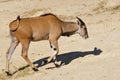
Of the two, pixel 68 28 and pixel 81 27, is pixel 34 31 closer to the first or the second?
pixel 68 28

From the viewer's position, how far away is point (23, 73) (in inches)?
534

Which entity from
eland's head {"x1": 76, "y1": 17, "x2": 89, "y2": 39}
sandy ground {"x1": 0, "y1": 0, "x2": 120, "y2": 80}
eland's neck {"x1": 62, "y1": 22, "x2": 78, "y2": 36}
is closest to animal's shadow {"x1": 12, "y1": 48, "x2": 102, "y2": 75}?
sandy ground {"x1": 0, "y1": 0, "x2": 120, "y2": 80}

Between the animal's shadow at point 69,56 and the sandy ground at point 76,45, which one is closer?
the sandy ground at point 76,45

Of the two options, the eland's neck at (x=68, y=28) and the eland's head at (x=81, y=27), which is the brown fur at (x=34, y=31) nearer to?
the eland's neck at (x=68, y=28)

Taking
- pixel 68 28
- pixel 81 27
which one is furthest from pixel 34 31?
pixel 81 27

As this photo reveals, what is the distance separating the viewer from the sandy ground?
12914mm

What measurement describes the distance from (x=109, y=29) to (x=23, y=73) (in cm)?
605

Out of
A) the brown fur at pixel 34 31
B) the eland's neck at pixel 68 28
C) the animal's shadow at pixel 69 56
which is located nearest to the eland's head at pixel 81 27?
the eland's neck at pixel 68 28

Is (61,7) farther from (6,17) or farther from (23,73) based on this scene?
(23,73)

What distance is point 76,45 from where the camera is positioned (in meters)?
16.5

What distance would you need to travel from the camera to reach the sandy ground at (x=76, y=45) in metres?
12.9

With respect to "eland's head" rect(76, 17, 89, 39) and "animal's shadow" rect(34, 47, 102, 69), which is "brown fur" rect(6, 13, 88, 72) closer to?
"eland's head" rect(76, 17, 89, 39)

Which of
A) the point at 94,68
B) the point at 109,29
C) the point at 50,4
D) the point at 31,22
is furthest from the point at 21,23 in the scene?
the point at 50,4

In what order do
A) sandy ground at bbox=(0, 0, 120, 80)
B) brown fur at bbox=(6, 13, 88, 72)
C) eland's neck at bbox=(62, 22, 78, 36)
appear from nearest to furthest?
sandy ground at bbox=(0, 0, 120, 80) < brown fur at bbox=(6, 13, 88, 72) < eland's neck at bbox=(62, 22, 78, 36)
